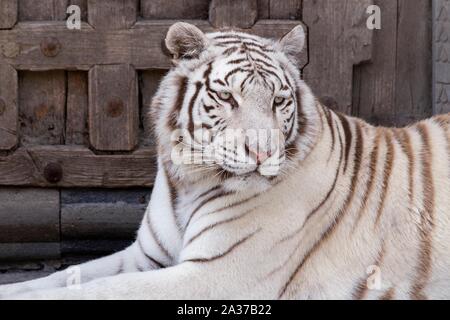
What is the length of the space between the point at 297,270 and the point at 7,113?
1667mm

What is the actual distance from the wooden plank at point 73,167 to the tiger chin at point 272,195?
0.76 meters

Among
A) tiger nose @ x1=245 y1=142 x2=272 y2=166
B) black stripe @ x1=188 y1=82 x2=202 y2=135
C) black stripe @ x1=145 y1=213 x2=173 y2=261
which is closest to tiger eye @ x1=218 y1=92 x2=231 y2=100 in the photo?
black stripe @ x1=188 y1=82 x2=202 y2=135

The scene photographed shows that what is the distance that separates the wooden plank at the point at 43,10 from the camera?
474 centimetres

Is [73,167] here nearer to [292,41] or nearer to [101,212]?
[101,212]

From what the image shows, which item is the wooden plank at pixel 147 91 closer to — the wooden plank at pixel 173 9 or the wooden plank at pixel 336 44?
the wooden plank at pixel 173 9

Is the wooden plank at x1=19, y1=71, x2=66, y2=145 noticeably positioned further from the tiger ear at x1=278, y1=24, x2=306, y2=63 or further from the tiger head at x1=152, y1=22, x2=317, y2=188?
the tiger ear at x1=278, y1=24, x2=306, y2=63

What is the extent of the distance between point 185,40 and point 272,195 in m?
0.62

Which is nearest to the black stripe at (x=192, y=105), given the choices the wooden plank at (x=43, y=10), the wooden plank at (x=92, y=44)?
the wooden plank at (x=92, y=44)

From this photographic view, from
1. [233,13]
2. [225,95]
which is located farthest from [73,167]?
[225,95]

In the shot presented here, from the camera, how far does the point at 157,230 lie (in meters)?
A: 4.05

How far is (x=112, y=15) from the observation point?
4707 mm

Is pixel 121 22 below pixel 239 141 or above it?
above

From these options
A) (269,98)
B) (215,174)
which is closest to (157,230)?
(215,174)
